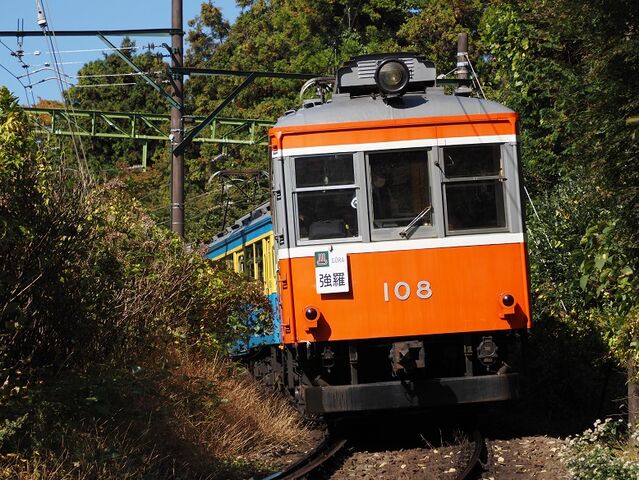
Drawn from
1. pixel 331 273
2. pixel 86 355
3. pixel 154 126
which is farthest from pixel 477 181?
pixel 154 126

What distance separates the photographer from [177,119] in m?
16.2

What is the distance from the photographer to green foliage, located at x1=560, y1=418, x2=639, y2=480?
7.48m

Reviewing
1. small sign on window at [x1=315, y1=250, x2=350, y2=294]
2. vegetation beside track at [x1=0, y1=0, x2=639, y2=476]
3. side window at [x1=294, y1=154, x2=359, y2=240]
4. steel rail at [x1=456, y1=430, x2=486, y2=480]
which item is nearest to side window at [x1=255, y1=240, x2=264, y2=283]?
vegetation beside track at [x1=0, y1=0, x2=639, y2=476]

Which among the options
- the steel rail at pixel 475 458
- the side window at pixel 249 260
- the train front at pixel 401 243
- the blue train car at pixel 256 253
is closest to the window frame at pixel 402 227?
the train front at pixel 401 243

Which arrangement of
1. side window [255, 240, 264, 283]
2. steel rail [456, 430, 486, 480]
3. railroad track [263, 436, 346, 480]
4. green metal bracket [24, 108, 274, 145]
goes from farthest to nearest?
green metal bracket [24, 108, 274, 145], side window [255, 240, 264, 283], railroad track [263, 436, 346, 480], steel rail [456, 430, 486, 480]

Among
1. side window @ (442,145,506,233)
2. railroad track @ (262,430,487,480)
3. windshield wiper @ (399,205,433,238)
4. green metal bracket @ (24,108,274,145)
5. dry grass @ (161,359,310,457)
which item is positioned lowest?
railroad track @ (262,430,487,480)

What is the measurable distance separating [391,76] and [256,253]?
6.01 meters

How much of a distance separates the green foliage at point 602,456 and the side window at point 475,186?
212 cm

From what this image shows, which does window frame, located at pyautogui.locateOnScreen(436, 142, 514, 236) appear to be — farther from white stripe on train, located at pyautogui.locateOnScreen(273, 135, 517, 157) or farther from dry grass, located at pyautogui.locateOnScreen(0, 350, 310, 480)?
dry grass, located at pyautogui.locateOnScreen(0, 350, 310, 480)

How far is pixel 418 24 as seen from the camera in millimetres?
27016

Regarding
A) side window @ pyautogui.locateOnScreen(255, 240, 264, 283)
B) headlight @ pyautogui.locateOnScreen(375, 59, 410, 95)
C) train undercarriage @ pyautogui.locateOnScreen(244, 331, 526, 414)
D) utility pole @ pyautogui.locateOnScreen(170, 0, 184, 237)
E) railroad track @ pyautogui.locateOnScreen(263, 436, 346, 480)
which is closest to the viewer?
railroad track @ pyautogui.locateOnScreen(263, 436, 346, 480)

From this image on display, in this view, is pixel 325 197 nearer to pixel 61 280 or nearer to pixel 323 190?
pixel 323 190

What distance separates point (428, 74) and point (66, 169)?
4169mm

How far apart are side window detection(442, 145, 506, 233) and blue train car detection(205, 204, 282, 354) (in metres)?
3.76
